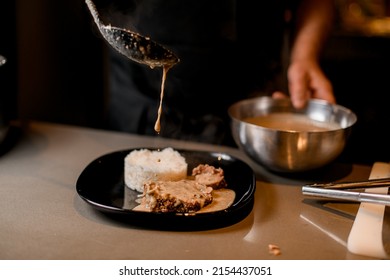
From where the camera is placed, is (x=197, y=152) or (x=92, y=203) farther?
Answer: (x=197, y=152)

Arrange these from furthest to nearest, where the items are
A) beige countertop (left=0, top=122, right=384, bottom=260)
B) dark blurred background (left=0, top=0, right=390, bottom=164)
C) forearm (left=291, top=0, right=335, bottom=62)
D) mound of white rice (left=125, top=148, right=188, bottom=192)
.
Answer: dark blurred background (left=0, top=0, right=390, bottom=164)
forearm (left=291, top=0, right=335, bottom=62)
mound of white rice (left=125, top=148, right=188, bottom=192)
beige countertop (left=0, top=122, right=384, bottom=260)

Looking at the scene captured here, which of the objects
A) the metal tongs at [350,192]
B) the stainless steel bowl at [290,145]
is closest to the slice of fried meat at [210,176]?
the stainless steel bowl at [290,145]

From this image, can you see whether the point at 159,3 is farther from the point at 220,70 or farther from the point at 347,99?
the point at 347,99

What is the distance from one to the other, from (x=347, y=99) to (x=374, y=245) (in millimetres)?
2048

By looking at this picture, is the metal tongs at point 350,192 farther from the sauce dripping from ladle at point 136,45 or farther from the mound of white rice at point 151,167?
the sauce dripping from ladle at point 136,45

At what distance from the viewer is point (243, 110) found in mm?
1920

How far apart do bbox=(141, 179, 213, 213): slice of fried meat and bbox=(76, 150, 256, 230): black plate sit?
0.05 metres

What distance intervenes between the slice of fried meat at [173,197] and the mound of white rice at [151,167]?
0.29ft

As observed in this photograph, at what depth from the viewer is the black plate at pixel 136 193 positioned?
131 centimetres

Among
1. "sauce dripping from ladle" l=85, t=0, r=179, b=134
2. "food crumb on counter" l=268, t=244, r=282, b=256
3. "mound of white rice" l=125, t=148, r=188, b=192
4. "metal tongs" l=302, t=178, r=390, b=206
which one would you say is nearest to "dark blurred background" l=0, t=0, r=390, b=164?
"mound of white rice" l=125, t=148, r=188, b=192

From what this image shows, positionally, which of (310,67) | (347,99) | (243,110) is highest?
(310,67)

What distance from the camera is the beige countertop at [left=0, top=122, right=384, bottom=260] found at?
1234 mm

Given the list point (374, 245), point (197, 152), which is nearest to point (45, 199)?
point (197, 152)

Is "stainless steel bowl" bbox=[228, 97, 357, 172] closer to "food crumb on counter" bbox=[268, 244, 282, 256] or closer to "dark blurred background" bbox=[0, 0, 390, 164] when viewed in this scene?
"food crumb on counter" bbox=[268, 244, 282, 256]
